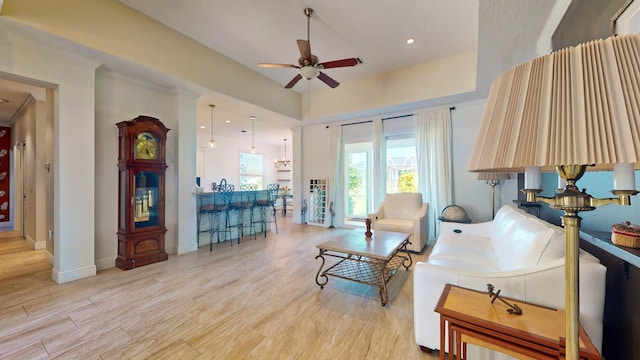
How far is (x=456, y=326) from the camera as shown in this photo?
4.43 feet

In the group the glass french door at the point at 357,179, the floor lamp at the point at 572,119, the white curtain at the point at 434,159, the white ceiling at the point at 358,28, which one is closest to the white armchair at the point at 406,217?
the white curtain at the point at 434,159

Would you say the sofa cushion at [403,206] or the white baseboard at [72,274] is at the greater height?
the sofa cushion at [403,206]

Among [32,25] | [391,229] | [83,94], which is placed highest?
[32,25]

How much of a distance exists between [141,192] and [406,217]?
14.5 ft

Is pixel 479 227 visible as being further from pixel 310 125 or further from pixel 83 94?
pixel 83 94

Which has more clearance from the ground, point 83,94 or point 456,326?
point 83,94

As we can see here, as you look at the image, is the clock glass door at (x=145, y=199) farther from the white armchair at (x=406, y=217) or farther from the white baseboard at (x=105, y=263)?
the white armchair at (x=406, y=217)

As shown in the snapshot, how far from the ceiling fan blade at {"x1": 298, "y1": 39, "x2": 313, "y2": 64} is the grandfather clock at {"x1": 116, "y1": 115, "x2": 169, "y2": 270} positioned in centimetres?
242

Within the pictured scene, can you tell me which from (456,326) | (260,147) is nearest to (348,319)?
(456,326)

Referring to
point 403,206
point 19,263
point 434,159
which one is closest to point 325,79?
point 403,206

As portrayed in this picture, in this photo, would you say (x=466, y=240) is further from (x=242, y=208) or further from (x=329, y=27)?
(x=242, y=208)

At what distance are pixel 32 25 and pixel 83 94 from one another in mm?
794

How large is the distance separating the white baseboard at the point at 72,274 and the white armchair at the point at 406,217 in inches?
162

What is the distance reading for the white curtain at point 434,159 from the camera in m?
4.96
